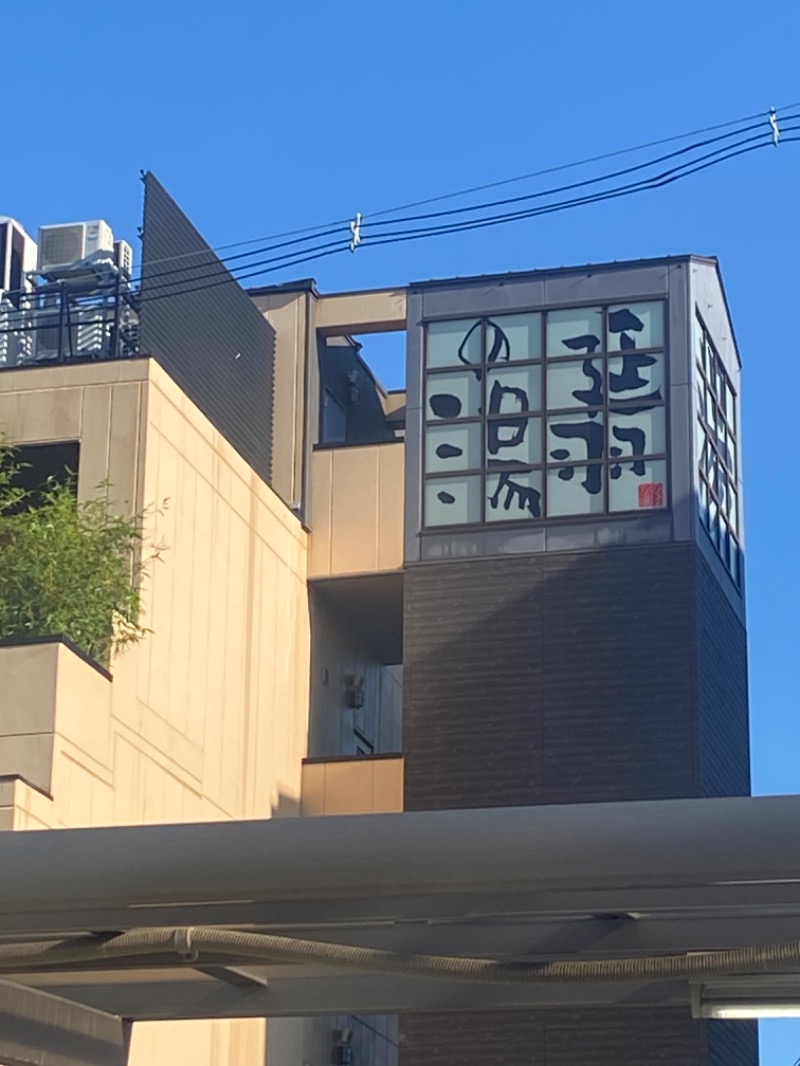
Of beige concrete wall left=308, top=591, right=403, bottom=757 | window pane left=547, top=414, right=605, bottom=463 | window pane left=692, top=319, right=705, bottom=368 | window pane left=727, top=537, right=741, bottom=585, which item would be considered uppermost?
window pane left=692, top=319, right=705, bottom=368

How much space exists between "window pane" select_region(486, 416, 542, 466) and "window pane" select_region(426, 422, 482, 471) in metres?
0.14

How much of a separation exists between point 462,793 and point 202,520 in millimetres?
3404

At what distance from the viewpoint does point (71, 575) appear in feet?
44.8

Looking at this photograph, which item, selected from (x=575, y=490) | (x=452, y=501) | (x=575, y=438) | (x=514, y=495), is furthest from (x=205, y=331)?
(x=575, y=490)

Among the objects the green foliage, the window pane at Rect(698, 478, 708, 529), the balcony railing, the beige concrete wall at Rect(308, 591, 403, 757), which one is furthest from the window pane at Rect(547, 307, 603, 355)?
the green foliage

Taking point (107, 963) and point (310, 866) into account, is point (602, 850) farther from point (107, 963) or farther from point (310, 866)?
point (107, 963)

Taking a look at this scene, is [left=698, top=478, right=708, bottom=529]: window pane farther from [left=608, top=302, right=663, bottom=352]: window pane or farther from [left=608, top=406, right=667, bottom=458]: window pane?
[left=608, top=302, right=663, bottom=352]: window pane

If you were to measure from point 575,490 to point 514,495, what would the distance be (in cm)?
57

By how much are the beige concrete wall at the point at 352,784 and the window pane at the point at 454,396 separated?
10.8 ft

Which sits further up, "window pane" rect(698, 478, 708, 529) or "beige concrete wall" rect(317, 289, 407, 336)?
"beige concrete wall" rect(317, 289, 407, 336)

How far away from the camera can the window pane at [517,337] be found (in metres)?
17.9

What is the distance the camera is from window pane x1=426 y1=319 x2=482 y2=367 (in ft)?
59.5

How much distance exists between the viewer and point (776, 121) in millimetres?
15148

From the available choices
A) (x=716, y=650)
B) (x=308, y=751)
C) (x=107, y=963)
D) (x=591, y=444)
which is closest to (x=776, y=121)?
(x=591, y=444)
